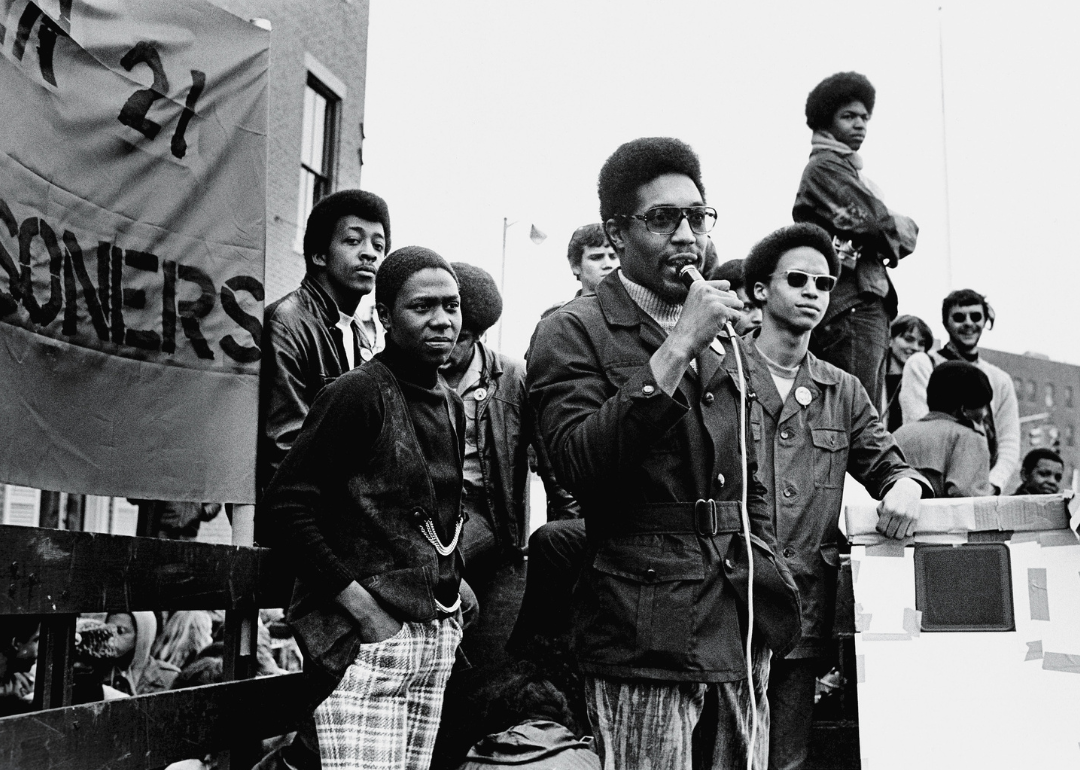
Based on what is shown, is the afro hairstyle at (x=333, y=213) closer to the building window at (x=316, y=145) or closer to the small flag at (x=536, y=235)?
the small flag at (x=536, y=235)

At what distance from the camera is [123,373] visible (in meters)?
3.98

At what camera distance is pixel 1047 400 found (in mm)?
14078

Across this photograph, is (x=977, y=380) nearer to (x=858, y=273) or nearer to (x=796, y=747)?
(x=858, y=273)

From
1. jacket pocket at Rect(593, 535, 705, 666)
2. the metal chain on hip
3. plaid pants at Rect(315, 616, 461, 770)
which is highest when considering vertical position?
the metal chain on hip

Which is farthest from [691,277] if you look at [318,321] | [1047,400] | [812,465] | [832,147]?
[1047,400]

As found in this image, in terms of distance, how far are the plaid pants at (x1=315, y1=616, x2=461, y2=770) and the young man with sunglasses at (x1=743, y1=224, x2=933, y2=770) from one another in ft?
3.97

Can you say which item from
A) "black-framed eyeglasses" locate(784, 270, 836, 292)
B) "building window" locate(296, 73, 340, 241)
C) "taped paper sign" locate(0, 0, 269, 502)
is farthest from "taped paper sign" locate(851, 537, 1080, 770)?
"building window" locate(296, 73, 340, 241)

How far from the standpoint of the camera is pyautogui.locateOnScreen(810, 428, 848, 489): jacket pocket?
434 cm

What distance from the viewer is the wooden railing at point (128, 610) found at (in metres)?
2.91

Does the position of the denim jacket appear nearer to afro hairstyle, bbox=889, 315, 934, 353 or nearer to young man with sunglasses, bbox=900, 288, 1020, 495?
young man with sunglasses, bbox=900, 288, 1020, 495

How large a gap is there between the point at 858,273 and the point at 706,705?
3.58 metres

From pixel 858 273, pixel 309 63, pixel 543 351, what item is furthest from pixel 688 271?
pixel 309 63

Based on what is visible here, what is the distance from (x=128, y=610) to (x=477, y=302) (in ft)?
7.46

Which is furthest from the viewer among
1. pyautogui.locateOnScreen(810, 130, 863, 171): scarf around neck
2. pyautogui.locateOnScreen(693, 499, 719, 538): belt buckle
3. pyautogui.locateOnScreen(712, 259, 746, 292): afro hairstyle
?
pyautogui.locateOnScreen(810, 130, 863, 171): scarf around neck
